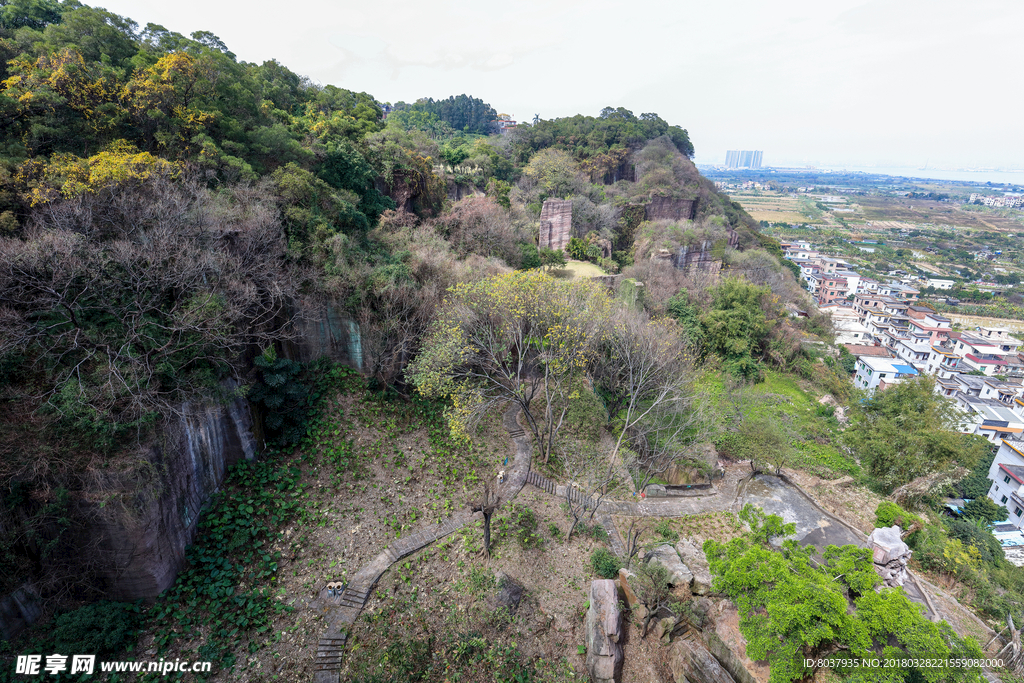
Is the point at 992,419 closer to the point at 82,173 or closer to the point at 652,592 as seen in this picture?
the point at 652,592

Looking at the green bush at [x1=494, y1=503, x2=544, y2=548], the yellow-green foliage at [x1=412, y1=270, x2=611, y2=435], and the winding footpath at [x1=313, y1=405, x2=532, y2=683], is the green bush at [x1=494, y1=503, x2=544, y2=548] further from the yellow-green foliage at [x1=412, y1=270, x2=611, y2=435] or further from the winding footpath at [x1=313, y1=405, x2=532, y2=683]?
the yellow-green foliage at [x1=412, y1=270, x2=611, y2=435]

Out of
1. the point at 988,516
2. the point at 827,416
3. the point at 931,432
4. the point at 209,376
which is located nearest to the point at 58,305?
the point at 209,376

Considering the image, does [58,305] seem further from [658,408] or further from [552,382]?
[658,408]

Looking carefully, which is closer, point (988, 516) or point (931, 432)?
point (931, 432)

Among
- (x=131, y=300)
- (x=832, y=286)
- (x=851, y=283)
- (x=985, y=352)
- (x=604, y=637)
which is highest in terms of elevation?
(x=131, y=300)

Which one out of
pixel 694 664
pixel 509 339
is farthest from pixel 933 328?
pixel 694 664

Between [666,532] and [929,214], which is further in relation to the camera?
[929,214]

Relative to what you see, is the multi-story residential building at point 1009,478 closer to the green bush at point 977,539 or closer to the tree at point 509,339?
the green bush at point 977,539

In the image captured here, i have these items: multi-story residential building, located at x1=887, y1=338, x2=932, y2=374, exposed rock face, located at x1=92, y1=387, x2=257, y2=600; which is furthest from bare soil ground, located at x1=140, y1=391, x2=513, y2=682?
multi-story residential building, located at x1=887, y1=338, x2=932, y2=374

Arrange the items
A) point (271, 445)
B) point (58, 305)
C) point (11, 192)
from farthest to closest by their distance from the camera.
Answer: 1. point (271, 445)
2. point (11, 192)
3. point (58, 305)
